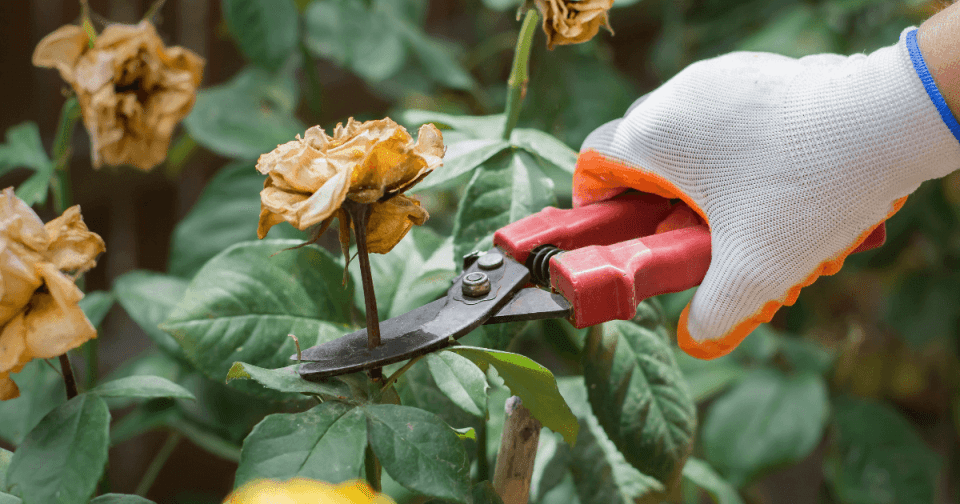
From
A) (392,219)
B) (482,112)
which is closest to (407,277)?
(392,219)

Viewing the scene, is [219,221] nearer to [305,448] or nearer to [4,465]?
[4,465]

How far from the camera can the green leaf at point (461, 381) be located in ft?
1.57

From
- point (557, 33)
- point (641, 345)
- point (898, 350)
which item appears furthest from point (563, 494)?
point (898, 350)

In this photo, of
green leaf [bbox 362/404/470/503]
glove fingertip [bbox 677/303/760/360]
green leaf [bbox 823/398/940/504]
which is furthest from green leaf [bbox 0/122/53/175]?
green leaf [bbox 823/398/940/504]

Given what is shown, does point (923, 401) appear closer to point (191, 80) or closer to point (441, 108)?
point (441, 108)

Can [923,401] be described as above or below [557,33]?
below

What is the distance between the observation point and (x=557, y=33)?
531mm

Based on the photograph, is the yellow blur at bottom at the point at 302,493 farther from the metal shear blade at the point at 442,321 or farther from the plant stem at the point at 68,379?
the plant stem at the point at 68,379

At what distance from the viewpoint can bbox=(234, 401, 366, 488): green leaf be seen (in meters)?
0.36

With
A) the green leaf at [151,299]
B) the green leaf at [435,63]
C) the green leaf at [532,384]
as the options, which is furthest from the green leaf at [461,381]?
the green leaf at [435,63]

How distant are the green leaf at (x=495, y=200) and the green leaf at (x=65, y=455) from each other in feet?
0.92

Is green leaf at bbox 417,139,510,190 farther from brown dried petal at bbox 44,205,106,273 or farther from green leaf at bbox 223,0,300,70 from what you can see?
green leaf at bbox 223,0,300,70

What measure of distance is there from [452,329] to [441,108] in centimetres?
89

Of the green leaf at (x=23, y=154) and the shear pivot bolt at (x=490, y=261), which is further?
the green leaf at (x=23, y=154)
